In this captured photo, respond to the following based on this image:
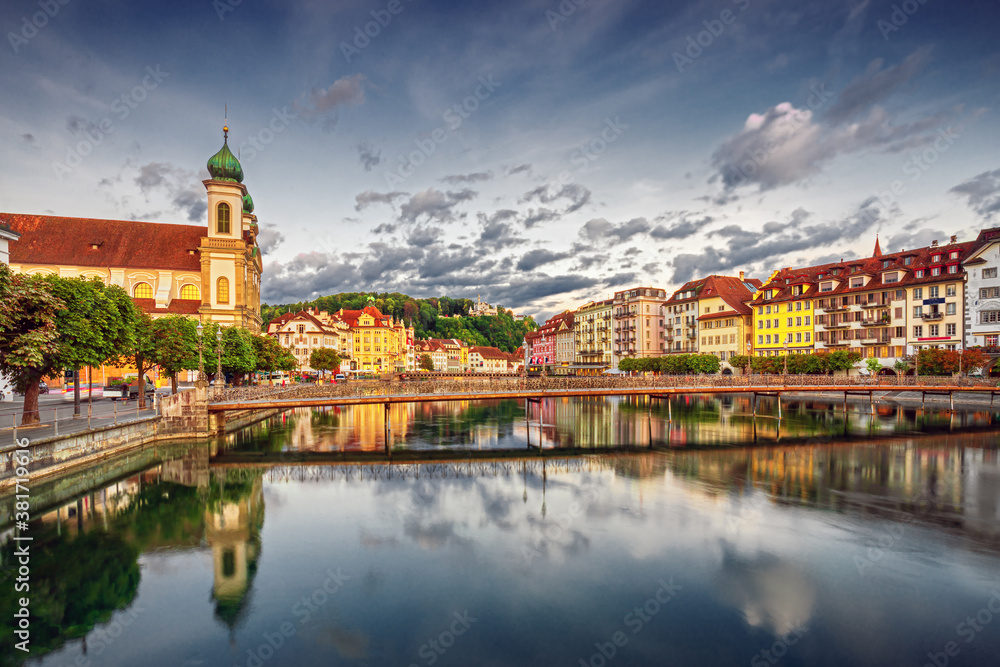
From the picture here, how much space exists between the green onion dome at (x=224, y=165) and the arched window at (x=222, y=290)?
1200 cm

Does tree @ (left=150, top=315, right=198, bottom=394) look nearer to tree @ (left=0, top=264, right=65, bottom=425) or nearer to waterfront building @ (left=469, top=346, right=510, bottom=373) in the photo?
tree @ (left=0, top=264, right=65, bottom=425)

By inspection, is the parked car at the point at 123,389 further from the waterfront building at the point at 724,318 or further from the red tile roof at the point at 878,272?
the red tile roof at the point at 878,272

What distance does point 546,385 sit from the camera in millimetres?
37500

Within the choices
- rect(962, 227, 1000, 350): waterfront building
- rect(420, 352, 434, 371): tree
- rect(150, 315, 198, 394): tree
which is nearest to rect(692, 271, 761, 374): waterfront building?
rect(962, 227, 1000, 350): waterfront building

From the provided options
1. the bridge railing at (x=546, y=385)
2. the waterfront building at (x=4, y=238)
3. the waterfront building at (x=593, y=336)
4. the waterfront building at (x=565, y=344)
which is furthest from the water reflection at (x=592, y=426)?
the waterfront building at (x=565, y=344)

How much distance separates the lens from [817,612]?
12125 millimetres

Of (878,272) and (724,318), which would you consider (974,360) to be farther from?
(724,318)

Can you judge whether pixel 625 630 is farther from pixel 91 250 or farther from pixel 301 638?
pixel 91 250

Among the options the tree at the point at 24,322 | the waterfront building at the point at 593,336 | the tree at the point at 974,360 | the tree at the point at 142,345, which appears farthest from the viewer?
the waterfront building at the point at 593,336

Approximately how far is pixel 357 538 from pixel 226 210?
58.4m

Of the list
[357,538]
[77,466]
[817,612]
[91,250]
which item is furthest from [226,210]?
[817,612]

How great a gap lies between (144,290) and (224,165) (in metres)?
17.4

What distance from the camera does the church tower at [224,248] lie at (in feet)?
205

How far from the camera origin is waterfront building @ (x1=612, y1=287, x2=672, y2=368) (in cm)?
9756
